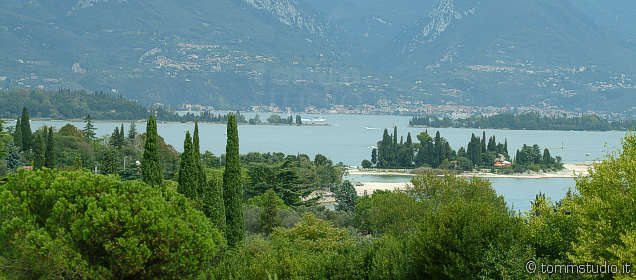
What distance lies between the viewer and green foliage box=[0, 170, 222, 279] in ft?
48.5

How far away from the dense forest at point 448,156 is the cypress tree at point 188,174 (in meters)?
77.1

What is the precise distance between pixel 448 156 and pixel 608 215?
9179 cm

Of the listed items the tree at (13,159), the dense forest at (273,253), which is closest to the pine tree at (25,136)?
the tree at (13,159)

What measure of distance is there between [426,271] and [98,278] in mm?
8263

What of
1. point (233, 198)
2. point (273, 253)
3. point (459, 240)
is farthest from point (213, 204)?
point (459, 240)

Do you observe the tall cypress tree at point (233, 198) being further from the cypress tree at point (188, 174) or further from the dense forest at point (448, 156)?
Answer: the dense forest at point (448, 156)

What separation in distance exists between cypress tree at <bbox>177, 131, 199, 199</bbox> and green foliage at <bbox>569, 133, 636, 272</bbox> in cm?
1635

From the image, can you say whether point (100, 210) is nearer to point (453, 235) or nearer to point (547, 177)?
point (453, 235)

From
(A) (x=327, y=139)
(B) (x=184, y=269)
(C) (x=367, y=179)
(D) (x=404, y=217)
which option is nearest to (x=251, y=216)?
(D) (x=404, y=217)

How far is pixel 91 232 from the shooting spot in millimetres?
15102

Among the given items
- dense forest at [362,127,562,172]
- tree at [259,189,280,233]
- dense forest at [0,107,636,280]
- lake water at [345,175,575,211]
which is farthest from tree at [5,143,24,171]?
dense forest at [362,127,562,172]

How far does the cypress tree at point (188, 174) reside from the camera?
91.0ft

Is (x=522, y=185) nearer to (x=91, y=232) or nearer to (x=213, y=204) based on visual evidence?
(x=213, y=204)

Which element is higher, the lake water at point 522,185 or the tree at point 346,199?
the tree at point 346,199
